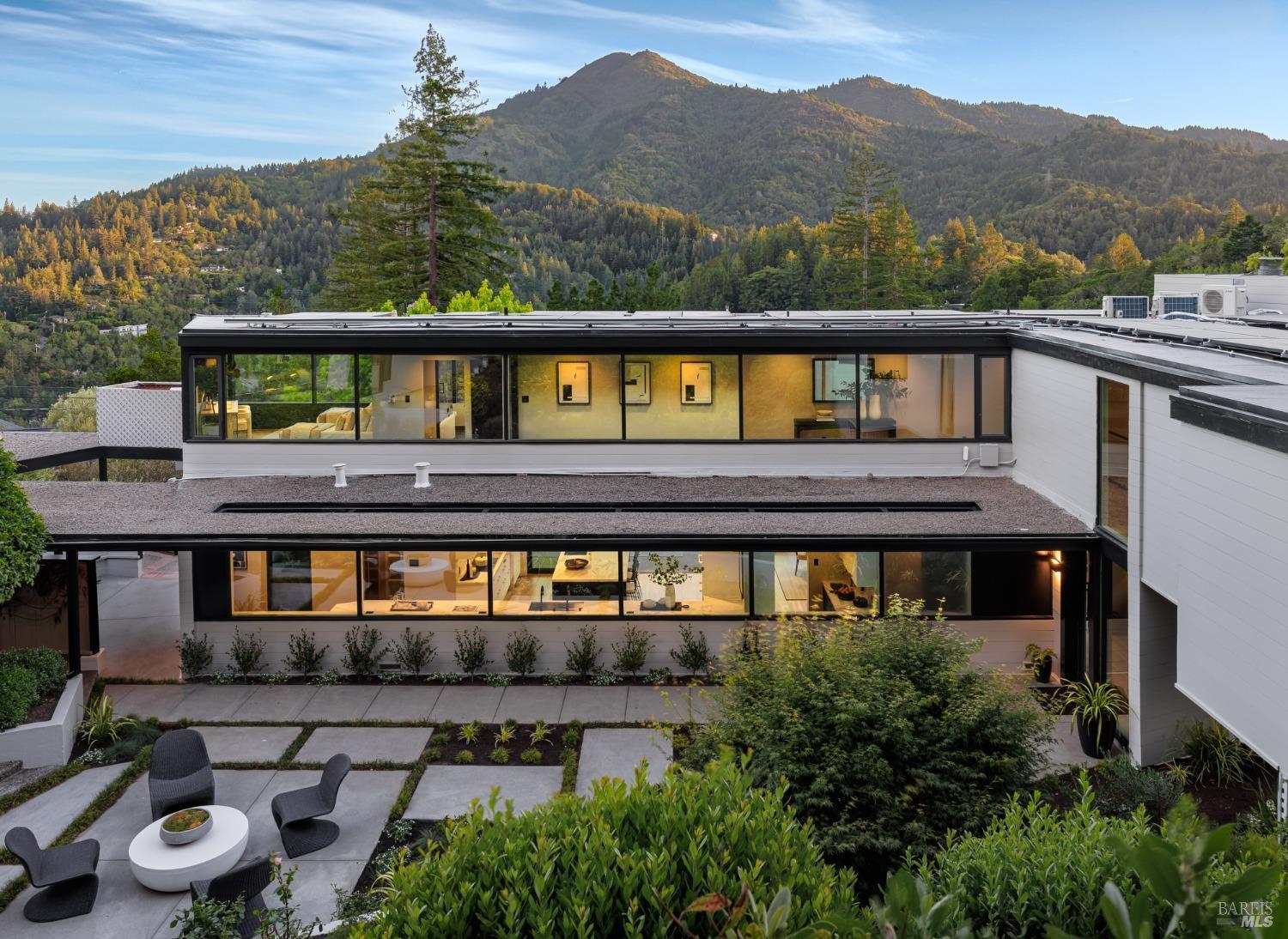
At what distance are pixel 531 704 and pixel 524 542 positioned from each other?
2004 mm

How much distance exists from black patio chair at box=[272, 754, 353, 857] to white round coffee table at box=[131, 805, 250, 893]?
0.32m

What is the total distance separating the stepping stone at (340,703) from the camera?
12344 millimetres

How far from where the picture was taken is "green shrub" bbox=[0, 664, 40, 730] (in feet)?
35.4

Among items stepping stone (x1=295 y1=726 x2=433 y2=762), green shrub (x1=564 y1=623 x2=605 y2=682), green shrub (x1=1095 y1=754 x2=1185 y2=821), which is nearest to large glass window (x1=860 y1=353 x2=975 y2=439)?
green shrub (x1=564 y1=623 x2=605 y2=682)

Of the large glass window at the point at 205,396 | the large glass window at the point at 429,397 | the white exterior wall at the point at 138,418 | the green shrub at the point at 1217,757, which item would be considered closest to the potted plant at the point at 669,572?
the large glass window at the point at 429,397

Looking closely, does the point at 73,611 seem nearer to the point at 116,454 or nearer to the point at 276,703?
the point at 276,703

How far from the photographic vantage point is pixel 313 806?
9180 millimetres

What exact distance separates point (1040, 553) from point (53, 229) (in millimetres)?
64756

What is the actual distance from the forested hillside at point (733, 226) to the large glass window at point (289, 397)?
20.0 m

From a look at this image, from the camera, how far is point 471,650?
13570 mm

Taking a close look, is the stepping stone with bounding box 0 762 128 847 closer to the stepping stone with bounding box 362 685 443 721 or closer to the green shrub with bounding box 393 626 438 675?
the stepping stone with bounding box 362 685 443 721

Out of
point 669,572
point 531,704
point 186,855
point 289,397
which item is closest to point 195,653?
point 289,397

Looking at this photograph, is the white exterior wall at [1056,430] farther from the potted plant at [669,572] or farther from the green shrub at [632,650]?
the green shrub at [632,650]

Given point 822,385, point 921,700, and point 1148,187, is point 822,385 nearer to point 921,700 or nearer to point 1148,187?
point 921,700
